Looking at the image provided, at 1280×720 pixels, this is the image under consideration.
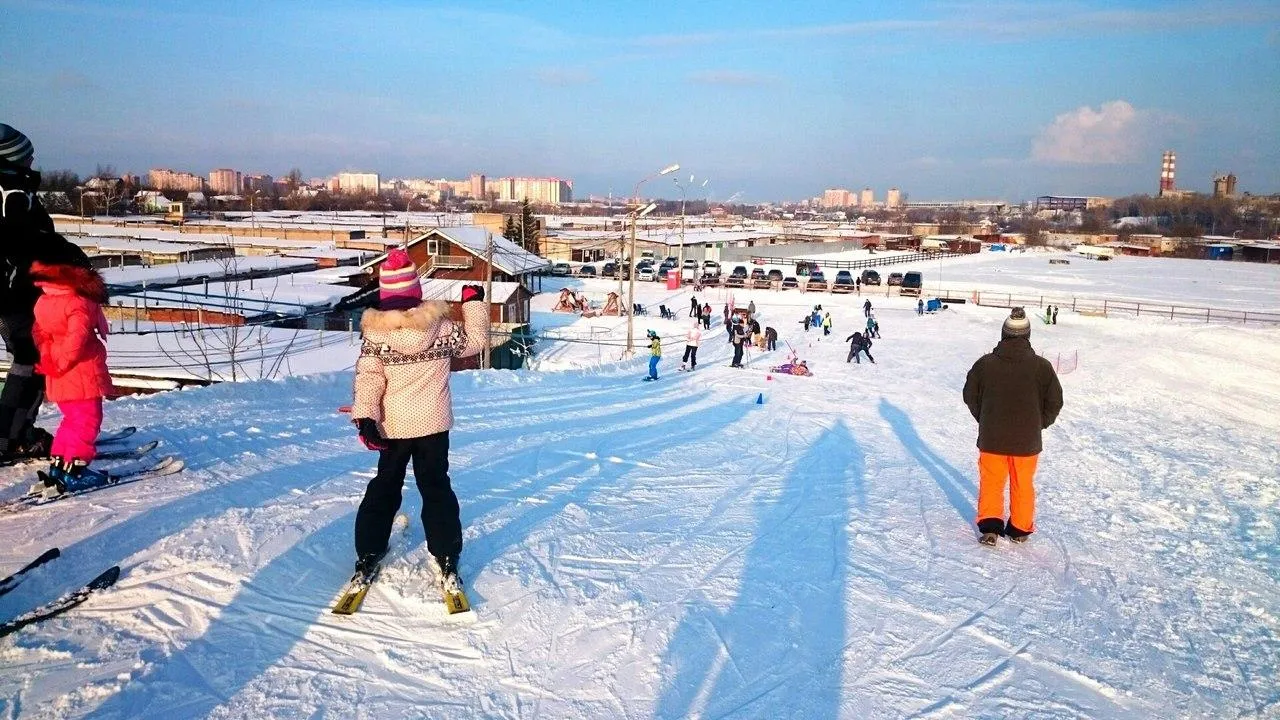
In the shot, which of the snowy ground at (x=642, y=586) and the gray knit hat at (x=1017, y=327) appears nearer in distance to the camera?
the snowy ground at (x=642, y=586)

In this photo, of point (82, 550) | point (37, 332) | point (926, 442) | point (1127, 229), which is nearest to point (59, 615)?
point (82, 550)

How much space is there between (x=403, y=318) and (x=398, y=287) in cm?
20

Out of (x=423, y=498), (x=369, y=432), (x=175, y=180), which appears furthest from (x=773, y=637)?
(x=175, y=180)

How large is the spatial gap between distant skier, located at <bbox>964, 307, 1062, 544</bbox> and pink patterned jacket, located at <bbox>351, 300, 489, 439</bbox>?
3563mm

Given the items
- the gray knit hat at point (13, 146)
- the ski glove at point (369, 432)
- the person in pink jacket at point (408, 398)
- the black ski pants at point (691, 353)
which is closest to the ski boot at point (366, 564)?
the person in pink jacket at point (408, 398)

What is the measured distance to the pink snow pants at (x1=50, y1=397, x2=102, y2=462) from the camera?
16.6 ft

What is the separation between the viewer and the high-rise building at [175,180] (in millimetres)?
171125

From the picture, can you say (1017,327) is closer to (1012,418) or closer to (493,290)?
(1012,418)

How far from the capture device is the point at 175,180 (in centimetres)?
17588

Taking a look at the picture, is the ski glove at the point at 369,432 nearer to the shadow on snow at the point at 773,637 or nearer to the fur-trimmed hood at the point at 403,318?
the fur-trimmed hood at the point at 403,318

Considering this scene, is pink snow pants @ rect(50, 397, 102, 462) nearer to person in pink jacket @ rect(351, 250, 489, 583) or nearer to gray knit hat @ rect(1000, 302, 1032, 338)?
person in pink jacket @ rect(351, 250, 489, 583)

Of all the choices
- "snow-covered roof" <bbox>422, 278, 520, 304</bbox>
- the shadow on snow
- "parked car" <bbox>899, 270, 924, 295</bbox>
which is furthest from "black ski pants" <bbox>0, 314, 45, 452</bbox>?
"parked car" <bbox>899, 270, 924, 295</bbox>

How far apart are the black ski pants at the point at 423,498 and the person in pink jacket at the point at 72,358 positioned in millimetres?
2389

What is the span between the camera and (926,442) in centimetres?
995
